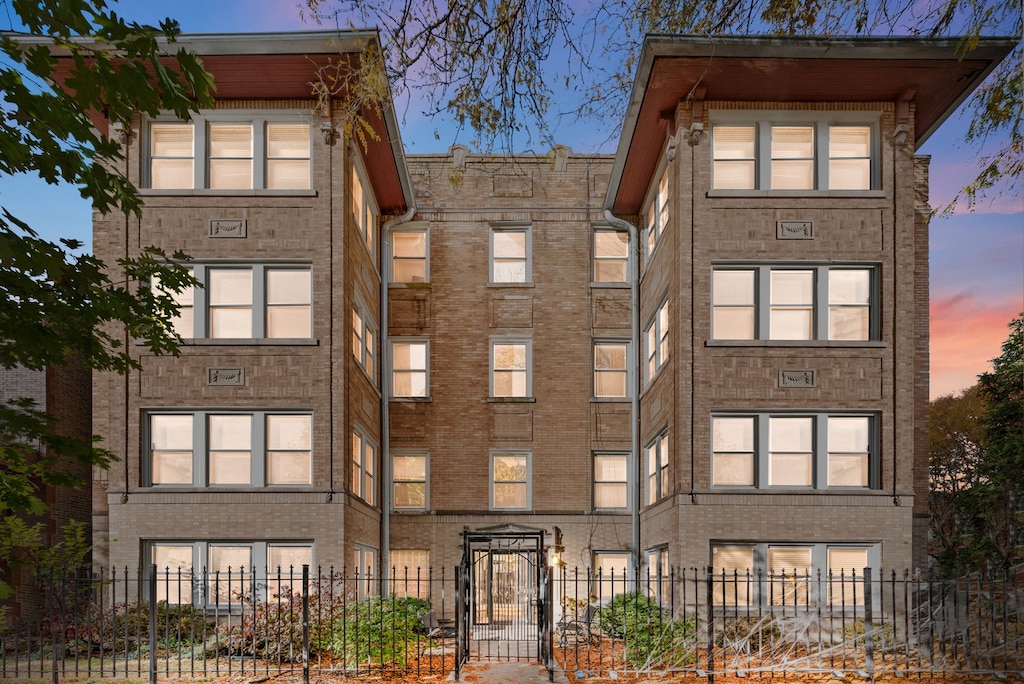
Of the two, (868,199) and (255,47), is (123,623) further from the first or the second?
(868,199)

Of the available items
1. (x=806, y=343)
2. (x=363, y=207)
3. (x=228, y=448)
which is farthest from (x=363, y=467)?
(x=806, y=343)

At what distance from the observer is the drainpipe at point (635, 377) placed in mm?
25094

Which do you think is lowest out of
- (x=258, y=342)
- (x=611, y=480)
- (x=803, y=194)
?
(x=611, y=480)

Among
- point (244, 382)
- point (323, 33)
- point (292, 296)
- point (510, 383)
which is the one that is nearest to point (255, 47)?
point (323, 33)

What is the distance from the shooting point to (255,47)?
18266 millimetres

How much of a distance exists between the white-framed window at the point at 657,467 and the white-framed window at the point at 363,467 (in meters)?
7.28

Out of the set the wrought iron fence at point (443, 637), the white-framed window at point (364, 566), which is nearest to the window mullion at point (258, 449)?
the wrought iron fence at point (443, 637)

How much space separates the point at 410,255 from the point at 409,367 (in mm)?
3322

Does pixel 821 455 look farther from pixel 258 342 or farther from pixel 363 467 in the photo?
pixel 258 342

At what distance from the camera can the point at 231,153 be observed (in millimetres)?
20312

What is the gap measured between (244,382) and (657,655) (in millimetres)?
10295

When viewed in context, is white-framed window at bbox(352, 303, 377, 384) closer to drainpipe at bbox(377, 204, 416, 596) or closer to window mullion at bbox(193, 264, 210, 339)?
drainpipe at bbox(377, 204, 416, 596)

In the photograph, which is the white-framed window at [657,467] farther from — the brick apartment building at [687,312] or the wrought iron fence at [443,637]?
the wrought iron fence at [443,637]

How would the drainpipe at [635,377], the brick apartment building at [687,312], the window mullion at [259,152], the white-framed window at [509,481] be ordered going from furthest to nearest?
the white-framed window at [509,481] → the drainpipe at [635,377] → the window mullion at [259,152] → the brick apartment building at [687,312]
